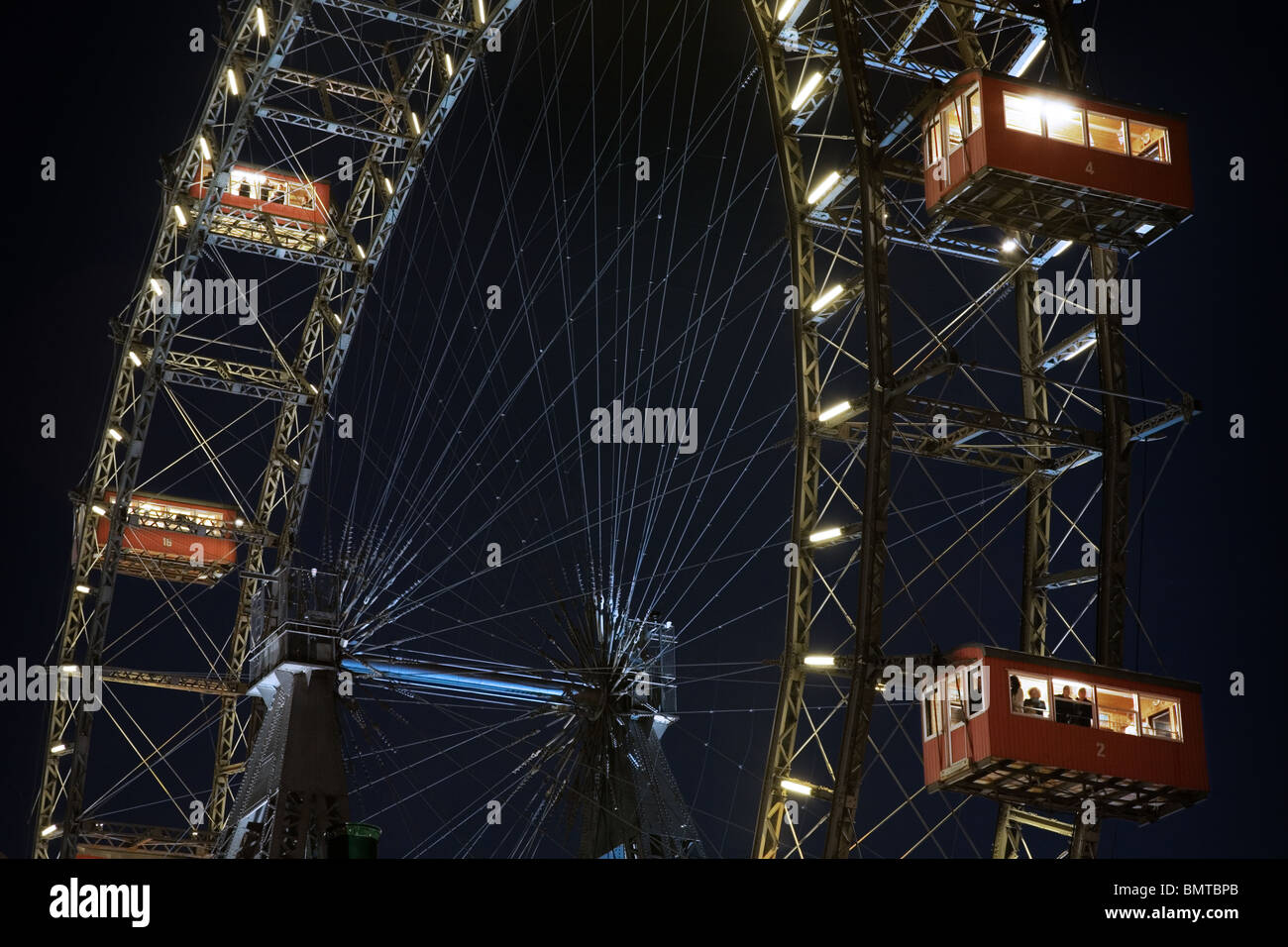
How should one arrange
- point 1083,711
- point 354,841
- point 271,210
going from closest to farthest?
point 354,841
point 1083,711
point 271,210

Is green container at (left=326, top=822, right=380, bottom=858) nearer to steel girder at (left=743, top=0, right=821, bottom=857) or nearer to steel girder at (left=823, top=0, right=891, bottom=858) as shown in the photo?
steel girder at (left=823, top=0, right=891, bottom=858)

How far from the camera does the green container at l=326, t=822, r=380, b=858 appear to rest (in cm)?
2350

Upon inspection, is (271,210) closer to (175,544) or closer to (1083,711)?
(175,544)

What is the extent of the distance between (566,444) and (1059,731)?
17.4 metres

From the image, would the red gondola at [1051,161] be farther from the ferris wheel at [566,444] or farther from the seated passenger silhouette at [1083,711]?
the seated passenger silhouette at [1083,711]

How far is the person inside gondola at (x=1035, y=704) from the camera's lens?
979 inches

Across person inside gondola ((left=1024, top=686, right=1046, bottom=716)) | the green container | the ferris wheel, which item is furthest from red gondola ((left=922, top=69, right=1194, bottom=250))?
the green container

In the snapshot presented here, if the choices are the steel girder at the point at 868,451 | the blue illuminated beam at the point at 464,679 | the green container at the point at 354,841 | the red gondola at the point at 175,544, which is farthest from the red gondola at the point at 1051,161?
the red gondola at the point at 175,544

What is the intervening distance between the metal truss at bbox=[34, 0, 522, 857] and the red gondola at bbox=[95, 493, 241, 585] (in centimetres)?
49

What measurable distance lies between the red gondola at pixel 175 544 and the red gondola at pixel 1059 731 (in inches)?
812

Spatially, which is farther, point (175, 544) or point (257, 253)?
point (175, 544)

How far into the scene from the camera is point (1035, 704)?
2492 centimetres

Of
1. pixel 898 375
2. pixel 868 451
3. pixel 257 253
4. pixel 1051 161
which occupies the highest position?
pixel 257 253

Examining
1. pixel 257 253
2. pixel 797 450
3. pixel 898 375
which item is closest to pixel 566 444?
pixel 257 253
